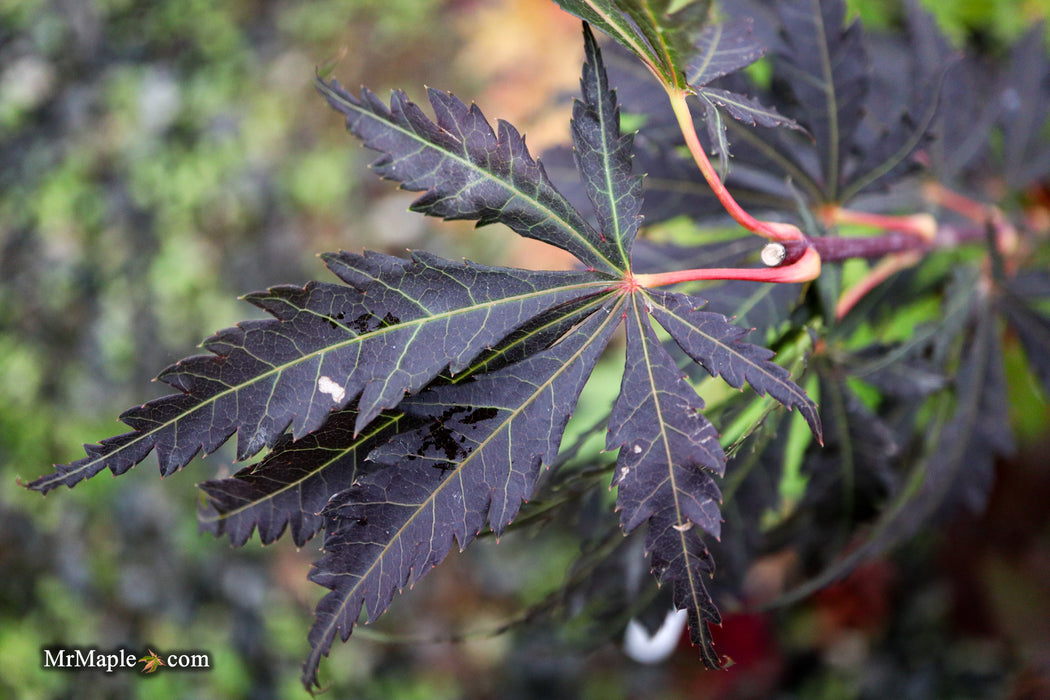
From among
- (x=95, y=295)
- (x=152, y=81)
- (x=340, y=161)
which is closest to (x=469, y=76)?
(x=340, y=161)

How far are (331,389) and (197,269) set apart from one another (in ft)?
7.95

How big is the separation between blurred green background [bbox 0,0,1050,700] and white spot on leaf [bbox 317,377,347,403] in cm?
181

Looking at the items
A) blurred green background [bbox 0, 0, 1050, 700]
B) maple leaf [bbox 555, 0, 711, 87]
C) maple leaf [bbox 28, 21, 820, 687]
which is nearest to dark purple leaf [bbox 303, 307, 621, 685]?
maple leaf [bbox 28, 21, 820, 687]

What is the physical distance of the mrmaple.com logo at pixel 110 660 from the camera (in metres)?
0.92

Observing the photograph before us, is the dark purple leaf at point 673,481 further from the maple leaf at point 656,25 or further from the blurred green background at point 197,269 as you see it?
the blurred green background at point 197,269

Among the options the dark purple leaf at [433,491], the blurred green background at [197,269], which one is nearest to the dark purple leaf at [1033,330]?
the dark purple leaf at [433,491]

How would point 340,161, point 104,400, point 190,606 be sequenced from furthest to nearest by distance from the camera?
point 340,161
point 104,400
point 190,606

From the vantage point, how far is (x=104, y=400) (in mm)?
2518

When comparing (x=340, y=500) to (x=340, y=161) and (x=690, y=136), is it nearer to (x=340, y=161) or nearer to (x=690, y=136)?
(x=690, y=136)

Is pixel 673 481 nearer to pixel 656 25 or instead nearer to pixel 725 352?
pixel 725 352

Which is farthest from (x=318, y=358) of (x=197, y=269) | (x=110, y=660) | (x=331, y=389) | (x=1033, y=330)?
(x=197, y=269)

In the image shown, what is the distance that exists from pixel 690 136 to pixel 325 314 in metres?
0.33

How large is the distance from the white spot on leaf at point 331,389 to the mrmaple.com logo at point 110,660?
0.52 m

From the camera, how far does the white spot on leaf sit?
531mm
